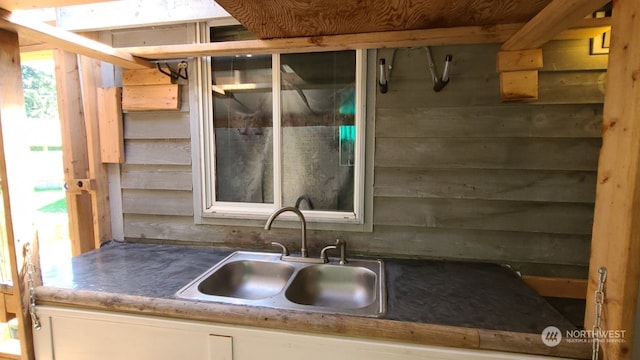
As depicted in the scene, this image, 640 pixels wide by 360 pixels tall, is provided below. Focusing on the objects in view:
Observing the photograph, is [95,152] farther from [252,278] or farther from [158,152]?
[252,278]

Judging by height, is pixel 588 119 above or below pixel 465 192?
above

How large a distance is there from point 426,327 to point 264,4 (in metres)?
1.31

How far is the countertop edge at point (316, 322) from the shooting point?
0.93m

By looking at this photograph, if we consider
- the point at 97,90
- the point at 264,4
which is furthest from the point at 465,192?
the point at 97,90

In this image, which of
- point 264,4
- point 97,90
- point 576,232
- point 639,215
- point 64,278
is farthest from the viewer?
point 97,90

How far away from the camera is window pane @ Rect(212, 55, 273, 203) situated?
67.1 inches

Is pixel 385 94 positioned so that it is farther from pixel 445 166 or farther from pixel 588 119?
pixel 588 119

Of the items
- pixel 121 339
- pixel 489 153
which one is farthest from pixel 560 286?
pixel 121 339

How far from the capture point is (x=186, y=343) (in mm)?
1118

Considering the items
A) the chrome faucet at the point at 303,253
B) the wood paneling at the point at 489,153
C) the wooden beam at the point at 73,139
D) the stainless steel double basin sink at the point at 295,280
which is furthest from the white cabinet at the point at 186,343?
the wood paneling at the point at 489,153

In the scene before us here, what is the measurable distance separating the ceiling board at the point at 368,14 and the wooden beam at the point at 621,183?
0.39m

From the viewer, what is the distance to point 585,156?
54.8 inches

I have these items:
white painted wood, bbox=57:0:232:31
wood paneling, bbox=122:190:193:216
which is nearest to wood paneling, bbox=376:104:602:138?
white painted wood, bbox=57:0:232:31

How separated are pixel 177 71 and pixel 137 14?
0.40m
